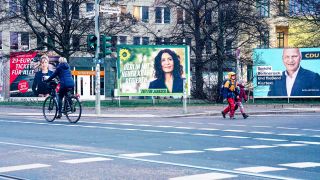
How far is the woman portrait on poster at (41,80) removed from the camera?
141 feet

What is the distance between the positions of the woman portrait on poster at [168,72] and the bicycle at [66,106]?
1331 cm

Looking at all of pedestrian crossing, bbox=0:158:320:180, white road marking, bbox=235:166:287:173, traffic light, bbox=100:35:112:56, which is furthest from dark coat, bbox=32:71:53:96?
white road marking, bbox=235:166:287:173

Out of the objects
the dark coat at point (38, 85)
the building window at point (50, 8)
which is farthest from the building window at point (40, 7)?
the dark coat at point (38, 85)

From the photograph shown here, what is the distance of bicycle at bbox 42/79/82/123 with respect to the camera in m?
18.7

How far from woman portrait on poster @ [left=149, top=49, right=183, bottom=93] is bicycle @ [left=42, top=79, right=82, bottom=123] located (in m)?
13.3

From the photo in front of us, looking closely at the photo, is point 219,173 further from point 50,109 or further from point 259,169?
point 50,109

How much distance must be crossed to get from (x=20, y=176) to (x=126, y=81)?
2372cm

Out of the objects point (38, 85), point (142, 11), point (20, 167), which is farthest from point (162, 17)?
point (20, 167)

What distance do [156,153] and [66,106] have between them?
8.08 metres

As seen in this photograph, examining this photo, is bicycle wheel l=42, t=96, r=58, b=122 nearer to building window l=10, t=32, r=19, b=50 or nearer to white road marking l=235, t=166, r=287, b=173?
white road marking l=235, t=166, r=287, b=173

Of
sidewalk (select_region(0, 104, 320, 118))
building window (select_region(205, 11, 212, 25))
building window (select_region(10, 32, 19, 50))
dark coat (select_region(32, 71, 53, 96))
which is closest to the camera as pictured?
sidewalk (select_region(0, 104, 320, 118))

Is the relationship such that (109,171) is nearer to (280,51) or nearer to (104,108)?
(104,108)

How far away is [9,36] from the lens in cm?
6081

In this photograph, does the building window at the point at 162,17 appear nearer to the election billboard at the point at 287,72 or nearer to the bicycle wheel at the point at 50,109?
the election billboard at the point at 287,72
